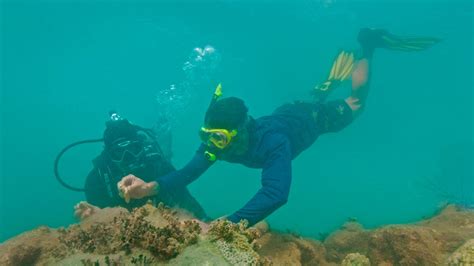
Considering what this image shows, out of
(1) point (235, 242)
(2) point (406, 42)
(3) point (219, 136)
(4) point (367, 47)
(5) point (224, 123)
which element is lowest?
(1) point (235, 242)

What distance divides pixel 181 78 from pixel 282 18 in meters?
27.7

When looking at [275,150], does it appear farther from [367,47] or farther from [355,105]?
[367,47]

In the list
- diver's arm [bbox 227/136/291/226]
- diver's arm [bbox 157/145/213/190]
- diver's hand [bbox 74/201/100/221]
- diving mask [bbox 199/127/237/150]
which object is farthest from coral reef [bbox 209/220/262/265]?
diver's arm [bbox 157/145/213/190]

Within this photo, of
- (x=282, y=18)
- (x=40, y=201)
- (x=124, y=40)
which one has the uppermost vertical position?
(x=124, y=40)

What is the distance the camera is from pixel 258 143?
550 centimetres

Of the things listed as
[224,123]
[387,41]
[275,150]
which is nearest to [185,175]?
[224,123]

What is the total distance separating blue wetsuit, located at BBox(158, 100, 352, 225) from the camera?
4.14 m

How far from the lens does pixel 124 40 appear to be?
46.0 metres

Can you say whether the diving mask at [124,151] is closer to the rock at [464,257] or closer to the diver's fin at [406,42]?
the rock at [464,257]

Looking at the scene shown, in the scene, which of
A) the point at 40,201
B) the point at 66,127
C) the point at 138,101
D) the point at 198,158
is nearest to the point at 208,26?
the point at 40,201

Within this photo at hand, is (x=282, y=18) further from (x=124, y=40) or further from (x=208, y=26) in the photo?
(x=124, y=40)

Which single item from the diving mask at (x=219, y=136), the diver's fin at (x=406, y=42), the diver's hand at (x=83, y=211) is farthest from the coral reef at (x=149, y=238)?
the diver's fin at (x=406, y=42)

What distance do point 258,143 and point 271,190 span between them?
133 centimetres

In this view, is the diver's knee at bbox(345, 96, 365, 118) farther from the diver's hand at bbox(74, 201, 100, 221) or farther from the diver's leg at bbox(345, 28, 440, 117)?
the diver's hand at bbox(74, 201, 100, 221)
